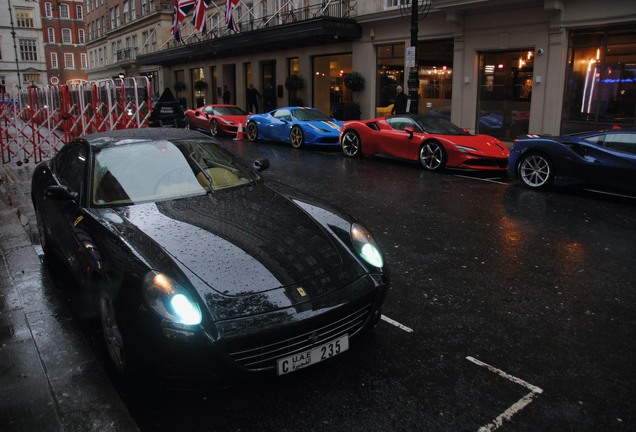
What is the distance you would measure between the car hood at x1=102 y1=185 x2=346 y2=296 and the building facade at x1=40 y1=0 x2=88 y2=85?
87.0 meters

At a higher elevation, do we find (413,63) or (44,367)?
(413,63)

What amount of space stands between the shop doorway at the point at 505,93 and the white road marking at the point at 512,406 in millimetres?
14960

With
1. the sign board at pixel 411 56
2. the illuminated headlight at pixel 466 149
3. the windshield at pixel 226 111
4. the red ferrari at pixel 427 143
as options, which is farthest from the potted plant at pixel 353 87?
the illuminated headlight at pixel 466 149

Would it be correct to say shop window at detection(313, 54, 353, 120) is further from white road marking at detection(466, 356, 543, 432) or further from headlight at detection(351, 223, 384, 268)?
white road marking at detection(466, 356, 543, 432)

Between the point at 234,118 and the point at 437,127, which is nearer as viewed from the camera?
the point at 437,127

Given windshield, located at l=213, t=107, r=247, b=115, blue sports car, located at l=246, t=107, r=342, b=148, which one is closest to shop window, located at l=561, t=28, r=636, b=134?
blue sports car, located at l=246, t=107, r=342, b=148

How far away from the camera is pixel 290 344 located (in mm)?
2633

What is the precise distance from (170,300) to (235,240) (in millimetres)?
645

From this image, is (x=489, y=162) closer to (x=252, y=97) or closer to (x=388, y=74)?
(x=388, y=74)

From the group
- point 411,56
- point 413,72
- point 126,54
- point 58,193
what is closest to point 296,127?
point 413,72

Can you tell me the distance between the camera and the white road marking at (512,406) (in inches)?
99.4

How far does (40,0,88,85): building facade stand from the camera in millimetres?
79875

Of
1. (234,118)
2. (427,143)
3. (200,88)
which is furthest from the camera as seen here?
(200,88)

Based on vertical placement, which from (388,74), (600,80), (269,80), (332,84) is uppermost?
(269,80)
